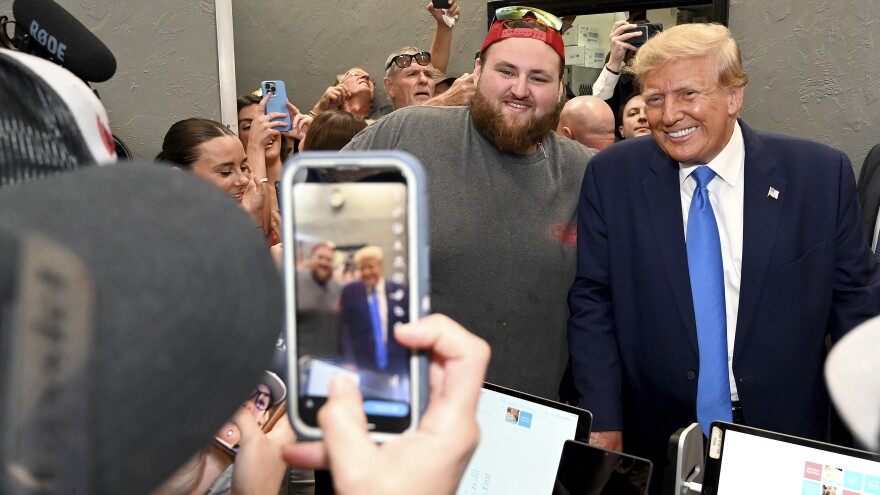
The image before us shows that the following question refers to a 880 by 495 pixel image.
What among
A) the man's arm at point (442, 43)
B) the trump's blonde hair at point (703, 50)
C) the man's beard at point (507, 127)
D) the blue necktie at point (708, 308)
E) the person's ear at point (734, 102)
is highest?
the man's arm at point (442, 43)

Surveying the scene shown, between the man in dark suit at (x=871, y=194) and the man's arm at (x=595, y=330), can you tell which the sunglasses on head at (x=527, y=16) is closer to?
the man's arm at (x=595, y=330)

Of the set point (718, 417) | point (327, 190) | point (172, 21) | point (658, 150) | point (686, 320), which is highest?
point (172, 21)

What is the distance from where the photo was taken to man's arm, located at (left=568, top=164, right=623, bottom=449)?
2389 mm

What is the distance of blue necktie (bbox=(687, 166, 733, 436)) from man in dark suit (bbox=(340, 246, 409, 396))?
5.47 feet

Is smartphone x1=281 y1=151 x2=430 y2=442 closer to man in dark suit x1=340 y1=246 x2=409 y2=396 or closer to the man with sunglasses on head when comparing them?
man in dark suit x1=340 y1=246 x2=409 y2=396

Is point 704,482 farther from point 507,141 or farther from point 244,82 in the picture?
Answer: point 244,82

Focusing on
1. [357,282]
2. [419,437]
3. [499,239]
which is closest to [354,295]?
[357,282]

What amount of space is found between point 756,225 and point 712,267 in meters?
0.16

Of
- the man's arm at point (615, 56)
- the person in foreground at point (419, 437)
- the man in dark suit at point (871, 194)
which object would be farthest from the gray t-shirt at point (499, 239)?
the man's arm at point (615, 56)

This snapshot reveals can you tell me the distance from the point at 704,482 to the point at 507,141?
1.16 meters

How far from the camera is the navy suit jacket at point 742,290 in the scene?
2275 mm

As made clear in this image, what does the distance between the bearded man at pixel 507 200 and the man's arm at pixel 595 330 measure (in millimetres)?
90

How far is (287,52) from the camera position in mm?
6457

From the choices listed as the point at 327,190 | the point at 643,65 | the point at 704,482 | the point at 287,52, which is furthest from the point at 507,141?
the point at 287,52
